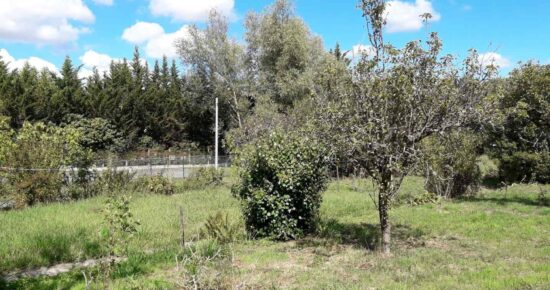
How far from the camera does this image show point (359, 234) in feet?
35.2

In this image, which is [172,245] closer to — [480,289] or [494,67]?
[480,289]

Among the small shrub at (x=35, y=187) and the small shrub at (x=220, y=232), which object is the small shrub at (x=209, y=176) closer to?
the small shrub at (x=35, y=187)

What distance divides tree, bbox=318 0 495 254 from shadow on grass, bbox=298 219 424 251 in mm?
1338

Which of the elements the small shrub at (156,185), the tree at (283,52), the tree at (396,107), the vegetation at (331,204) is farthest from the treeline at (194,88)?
the tree at (396,107)

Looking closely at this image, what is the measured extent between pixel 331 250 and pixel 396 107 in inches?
113

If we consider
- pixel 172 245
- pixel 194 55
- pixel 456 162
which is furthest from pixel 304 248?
pixel 194 55

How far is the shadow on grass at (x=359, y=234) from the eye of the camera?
971cm

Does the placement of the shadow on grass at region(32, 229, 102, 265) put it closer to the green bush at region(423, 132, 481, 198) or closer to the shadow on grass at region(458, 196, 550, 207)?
the green bush at region(423, 132, 481, 198)

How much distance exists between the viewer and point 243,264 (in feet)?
26.0

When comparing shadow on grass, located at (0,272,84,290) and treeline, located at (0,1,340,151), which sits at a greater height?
treeline, located at (0,1,340,151)

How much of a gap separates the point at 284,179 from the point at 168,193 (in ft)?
38.8

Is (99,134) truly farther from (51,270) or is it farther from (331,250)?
(331,250)

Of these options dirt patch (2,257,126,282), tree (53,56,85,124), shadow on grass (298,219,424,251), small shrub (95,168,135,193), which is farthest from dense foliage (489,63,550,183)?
tree (53,56,85,124)

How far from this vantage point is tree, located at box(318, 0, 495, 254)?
8.05 m
